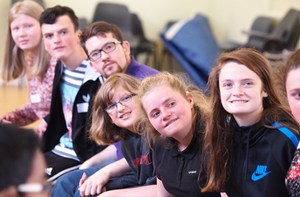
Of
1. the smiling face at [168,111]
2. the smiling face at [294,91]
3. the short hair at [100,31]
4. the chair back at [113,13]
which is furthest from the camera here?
the chair back at [113,13]

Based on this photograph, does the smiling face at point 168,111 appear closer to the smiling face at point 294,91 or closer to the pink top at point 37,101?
the smiling face at point 294,91

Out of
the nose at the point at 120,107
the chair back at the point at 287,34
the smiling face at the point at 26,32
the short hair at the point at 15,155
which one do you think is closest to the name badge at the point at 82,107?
the nose at the point at 120,107

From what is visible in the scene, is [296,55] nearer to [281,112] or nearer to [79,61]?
[281,112]

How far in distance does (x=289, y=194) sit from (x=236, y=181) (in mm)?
219

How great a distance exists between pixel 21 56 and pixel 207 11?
502 cm

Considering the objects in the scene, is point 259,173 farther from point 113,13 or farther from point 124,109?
point 113,13

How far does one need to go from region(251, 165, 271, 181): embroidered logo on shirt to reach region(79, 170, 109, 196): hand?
851 mm

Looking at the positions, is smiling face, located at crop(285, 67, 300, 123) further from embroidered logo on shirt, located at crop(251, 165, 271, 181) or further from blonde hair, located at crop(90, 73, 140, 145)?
blonde hair, located at crop(90, 73, 140, 145)

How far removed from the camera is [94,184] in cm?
243

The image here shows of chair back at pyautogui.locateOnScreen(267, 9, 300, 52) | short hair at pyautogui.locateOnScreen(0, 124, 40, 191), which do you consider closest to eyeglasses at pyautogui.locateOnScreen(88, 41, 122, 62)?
short hair at pyautogui.locateOnScreen(0, 124, 40, 191)

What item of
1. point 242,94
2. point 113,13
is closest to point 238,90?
point 242,94

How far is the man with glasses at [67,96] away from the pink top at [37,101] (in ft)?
0.44

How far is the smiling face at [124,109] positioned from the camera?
239 centimetres

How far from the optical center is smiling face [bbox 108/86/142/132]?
7.86 ft
